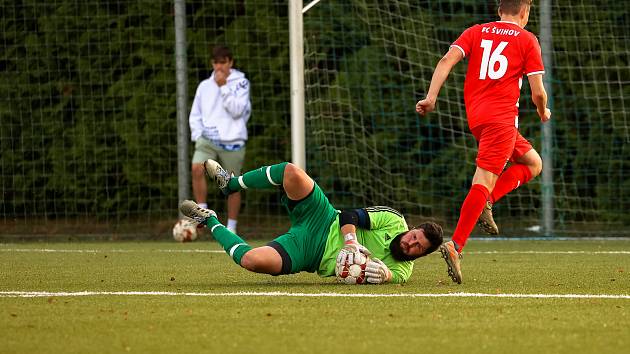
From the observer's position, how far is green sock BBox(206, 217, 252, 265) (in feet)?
24.4

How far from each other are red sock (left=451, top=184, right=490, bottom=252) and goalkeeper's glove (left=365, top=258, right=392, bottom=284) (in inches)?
22.0

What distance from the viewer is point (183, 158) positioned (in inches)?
543

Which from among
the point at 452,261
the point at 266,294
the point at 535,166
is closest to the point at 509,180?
the point at 535,166

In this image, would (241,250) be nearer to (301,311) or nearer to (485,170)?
(485,170)

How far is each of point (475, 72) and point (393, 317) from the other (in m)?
2.85

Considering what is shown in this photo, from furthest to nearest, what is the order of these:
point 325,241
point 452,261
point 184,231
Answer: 1. point 184,231
2. point 325,241
3. point 452,261

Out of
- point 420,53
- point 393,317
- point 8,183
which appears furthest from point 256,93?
point 393,317

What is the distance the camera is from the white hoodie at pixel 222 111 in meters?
13.0

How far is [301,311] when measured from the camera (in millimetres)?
5824

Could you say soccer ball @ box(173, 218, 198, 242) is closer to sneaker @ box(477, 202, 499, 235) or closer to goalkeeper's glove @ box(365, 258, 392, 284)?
sneaker @ box(477, 202, 499, 235)

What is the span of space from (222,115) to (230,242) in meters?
5.58

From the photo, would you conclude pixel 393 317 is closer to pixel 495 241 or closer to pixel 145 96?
pixel 495 241

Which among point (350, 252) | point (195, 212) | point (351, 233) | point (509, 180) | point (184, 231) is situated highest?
point (509, 180)

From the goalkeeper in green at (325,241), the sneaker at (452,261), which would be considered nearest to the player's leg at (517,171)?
the sneaker at (452,261)
